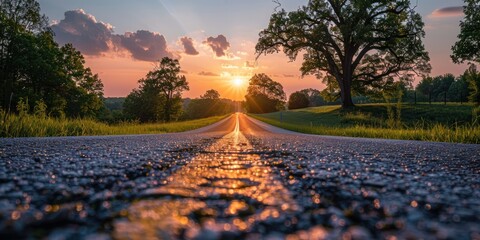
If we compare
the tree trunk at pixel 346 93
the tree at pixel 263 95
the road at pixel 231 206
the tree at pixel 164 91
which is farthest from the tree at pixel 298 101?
the road at pixel 231 206

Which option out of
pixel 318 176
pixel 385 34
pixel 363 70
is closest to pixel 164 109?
pixel 363 70

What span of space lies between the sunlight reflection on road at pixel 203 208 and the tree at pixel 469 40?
3506 cm

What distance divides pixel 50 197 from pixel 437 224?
1768 mm

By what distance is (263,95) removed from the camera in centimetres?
11619

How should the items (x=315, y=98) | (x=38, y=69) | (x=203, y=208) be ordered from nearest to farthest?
(x=203, y=208) < (x=38, y=69) < (x=315, y=98)

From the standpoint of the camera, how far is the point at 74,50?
157 ft

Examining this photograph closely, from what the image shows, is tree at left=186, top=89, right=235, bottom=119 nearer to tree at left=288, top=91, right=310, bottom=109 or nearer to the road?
tree at left=288, top=91, right=310, bottom=109

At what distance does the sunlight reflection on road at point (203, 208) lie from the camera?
103 centimetres

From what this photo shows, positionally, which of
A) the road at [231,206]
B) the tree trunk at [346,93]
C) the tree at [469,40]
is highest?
the tree at [469,40]

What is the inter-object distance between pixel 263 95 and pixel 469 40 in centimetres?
8787

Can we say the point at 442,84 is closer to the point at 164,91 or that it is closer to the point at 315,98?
the point at 315,98

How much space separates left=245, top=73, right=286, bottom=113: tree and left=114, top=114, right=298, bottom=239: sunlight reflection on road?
110455 millimetres

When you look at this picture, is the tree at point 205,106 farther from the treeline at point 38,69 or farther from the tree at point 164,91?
the treeline at point 38,69

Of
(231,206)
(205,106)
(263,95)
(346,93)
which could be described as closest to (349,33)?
(346,93)
